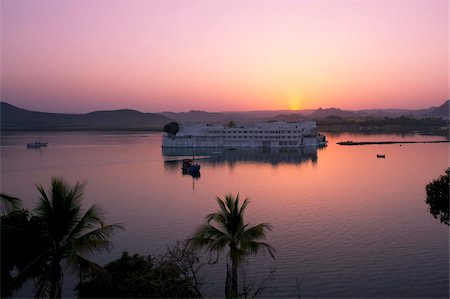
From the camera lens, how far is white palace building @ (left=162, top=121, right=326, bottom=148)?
88250mm

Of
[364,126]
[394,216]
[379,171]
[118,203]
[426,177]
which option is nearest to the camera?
[394,216]

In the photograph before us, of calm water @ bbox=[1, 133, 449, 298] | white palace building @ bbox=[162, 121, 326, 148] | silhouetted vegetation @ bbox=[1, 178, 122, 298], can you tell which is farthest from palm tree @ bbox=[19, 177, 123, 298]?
white palace building @ bbox=[162, 121, 326, 148]

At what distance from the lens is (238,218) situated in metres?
10.2

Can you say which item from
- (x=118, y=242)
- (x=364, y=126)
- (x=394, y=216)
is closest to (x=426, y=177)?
(x=394, y=216)

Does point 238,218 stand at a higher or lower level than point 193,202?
higher

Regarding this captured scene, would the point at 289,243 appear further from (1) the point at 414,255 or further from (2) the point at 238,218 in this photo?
(2) the point at 238,218

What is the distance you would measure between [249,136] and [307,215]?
211ft

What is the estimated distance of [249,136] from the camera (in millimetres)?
90625

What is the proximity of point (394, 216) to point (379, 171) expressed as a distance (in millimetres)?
23732

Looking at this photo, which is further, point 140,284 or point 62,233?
point 140,284

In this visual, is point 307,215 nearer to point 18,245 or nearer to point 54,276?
point 18,245

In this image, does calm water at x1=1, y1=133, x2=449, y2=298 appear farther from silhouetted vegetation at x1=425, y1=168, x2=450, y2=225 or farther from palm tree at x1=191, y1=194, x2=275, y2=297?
palm tree at x1=191, y1=194, x2=275, y2=297

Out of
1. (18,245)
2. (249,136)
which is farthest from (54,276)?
(249,136)

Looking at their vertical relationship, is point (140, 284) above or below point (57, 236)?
below
